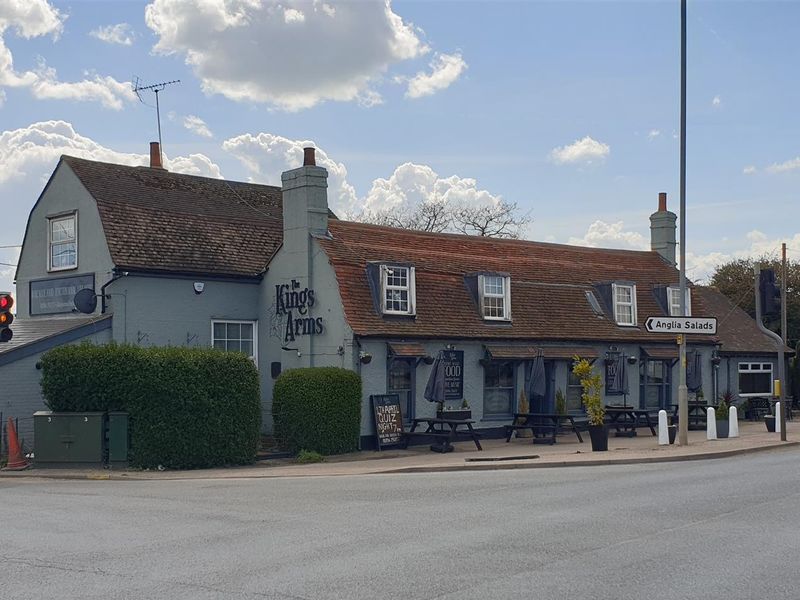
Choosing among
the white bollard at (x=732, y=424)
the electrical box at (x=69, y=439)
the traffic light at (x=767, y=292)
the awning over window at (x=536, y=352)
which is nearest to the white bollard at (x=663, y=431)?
the white bollard at (x=732, y=424)

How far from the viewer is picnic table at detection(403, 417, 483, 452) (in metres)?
24.7

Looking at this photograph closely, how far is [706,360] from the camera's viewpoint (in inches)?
1350

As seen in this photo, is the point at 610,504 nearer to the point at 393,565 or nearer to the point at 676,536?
the point at 676,536

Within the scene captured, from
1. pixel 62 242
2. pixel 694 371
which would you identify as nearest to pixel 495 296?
pixel 694 371

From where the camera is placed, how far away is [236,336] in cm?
2866

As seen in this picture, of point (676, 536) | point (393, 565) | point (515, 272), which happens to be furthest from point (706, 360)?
point (393, 565)

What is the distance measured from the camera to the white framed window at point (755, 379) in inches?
1501

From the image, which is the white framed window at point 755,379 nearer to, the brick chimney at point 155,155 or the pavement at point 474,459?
the pavement at point 474,459

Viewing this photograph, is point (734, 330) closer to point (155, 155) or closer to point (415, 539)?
point (155, 155)

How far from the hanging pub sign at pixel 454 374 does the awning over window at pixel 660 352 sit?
7631mm

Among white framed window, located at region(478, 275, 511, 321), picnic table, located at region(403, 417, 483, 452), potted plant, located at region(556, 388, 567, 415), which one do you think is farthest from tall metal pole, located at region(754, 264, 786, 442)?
picnic table, located at region(403, 417, 483, 452)

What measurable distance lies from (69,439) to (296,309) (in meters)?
7.71

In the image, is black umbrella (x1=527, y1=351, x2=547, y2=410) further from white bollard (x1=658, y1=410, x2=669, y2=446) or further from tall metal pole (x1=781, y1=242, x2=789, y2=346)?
tall metal pole (x1=781, y1=242, x2=789, y2=346)

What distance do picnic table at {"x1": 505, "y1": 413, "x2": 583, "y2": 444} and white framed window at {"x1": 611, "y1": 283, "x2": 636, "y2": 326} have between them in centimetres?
487
